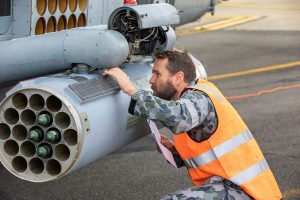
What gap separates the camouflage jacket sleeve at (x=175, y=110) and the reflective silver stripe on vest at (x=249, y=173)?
16.7 inches

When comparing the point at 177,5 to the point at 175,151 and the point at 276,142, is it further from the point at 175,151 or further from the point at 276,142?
the point at 175,151

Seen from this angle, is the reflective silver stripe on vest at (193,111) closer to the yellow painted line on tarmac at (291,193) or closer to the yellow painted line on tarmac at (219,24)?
the yellow painted line on tarmac at (291,193)

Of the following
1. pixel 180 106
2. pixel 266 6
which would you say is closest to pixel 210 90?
pixel 180 106

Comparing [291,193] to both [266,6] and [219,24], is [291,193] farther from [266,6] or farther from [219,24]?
[266,6]

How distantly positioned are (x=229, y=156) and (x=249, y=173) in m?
0.18

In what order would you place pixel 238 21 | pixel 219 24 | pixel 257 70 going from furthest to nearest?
pixel 238 21 < pixel 219 24 < pixel 257 70

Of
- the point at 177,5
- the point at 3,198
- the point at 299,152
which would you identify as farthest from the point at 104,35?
the point at 177,5

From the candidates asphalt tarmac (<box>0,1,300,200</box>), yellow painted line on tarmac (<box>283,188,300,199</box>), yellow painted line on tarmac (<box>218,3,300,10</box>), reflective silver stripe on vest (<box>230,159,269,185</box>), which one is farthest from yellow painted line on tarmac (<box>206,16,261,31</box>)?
reflective silver stripe on vest (<box>230,159,269,185</box>)

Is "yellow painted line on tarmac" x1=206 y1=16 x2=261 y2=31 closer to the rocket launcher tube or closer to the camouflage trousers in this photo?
the rocket launcher tube

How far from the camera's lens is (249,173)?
14.2 feet

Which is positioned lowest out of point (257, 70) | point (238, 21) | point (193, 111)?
point (238, 21)

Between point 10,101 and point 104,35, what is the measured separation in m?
0.76

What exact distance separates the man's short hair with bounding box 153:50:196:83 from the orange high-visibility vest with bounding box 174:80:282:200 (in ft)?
0.31

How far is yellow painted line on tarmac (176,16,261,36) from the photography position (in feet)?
59.2
